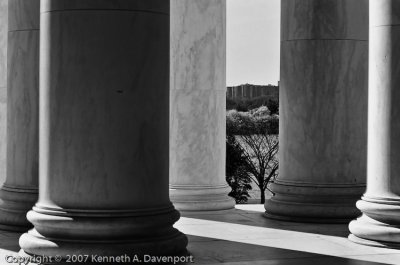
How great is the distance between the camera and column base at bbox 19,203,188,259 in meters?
158

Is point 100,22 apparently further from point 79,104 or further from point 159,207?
point 159,207

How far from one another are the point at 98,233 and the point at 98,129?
2174 centimetres

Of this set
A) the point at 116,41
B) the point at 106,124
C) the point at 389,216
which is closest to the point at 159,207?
the point at 106,124

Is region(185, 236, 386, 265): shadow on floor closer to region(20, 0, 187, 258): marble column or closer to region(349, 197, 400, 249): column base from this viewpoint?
region(349, 197, 400, 249): column base

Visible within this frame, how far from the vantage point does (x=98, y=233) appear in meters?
158

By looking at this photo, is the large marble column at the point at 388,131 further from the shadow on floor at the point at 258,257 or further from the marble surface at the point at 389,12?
the shadow on floor at the point at 258,257

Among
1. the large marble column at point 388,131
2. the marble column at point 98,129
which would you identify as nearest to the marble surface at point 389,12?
the large marble column at point 388,131

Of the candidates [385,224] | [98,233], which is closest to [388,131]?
[385,224]

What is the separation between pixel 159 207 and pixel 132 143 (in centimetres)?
1634

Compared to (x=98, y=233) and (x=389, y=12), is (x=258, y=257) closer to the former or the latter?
(x=98, y=233)

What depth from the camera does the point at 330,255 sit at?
7377 inches

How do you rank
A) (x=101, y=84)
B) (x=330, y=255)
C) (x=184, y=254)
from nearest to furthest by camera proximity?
1. (x=101, y=84)
2. (x=184, y=254)
3. (x=330, y=255)

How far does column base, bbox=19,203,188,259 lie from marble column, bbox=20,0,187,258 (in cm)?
21

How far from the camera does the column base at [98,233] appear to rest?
6211 inches
